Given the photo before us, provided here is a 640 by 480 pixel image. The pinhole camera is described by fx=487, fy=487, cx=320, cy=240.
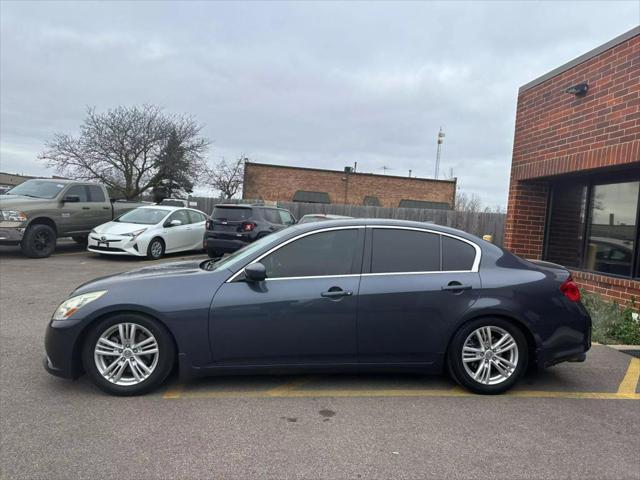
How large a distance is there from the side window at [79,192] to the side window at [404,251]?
1092 centimetres

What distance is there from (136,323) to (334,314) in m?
1.57

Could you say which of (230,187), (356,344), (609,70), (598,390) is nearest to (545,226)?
(609,70)

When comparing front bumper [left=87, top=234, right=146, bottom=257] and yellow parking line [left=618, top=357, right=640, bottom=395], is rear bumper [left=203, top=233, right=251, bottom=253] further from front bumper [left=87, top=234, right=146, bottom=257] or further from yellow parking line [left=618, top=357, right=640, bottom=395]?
yellow parking line [left=618, top=357, right=640, bottom=395]

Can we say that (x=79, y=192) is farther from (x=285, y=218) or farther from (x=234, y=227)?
(x=285, y=218)

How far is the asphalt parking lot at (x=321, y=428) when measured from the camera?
2.92 m

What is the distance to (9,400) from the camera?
12.3ft

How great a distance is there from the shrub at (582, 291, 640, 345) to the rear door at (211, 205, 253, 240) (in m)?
7.69

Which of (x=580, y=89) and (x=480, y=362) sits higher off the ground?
(x=580, y=89)

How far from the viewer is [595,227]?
782 centimetres

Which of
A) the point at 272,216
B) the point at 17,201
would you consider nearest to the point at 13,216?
the point at 17,201

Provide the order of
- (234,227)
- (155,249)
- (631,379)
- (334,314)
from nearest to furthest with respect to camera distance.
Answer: (334,314)
(631,379)
(234,227)
(155,249)

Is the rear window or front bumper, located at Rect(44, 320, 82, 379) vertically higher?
the rear window

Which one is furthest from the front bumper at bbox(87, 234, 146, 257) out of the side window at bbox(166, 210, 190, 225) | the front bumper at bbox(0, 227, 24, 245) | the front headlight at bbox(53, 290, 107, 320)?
the front headlight at bbox(53, 290, 107, 320)

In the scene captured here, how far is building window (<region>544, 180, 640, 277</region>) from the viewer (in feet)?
23.1
